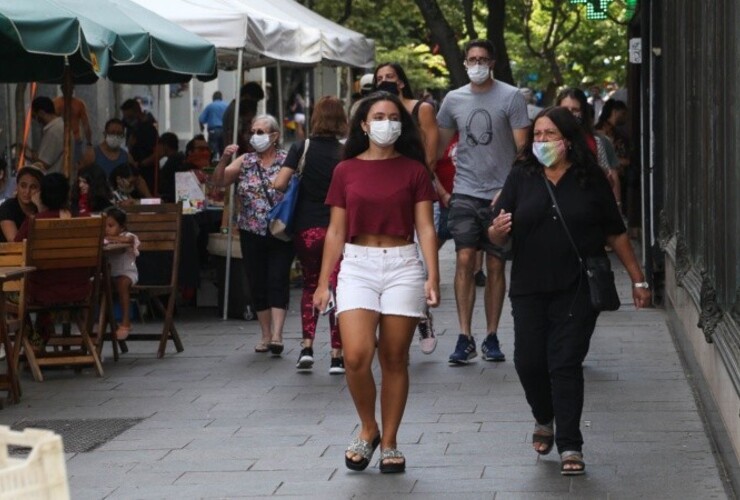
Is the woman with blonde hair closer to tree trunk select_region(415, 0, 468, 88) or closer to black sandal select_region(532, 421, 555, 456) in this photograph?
black sandal select_region(532, 421, 555, 456)

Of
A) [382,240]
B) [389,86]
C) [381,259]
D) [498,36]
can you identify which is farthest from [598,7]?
[381,259]

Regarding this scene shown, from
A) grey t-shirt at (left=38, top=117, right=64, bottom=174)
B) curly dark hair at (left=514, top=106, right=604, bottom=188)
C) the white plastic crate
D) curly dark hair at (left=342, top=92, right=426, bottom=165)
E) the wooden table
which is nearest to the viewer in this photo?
the white plastic crate

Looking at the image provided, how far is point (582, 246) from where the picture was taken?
7426 millimetres

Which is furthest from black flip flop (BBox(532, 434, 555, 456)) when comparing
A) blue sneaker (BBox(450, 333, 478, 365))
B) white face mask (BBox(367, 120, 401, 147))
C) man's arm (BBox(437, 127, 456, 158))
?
man's arm (BBox(437, 127, 456, 158))

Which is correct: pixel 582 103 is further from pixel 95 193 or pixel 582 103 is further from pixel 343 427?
pixel 95 193

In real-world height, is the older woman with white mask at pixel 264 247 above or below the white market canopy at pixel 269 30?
below

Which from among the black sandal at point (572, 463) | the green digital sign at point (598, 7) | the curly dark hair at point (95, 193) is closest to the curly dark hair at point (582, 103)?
the black sandal at point (572, 463)

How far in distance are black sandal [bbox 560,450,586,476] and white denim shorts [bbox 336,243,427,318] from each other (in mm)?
904

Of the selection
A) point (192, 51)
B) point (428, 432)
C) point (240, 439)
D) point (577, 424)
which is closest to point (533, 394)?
point (577, 424)

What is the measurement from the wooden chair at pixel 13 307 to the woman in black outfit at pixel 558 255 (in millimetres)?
3511

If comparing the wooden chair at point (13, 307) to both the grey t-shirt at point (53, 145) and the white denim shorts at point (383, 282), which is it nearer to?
the white denim shorts at point (383, 282)

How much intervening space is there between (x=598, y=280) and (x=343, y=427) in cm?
201

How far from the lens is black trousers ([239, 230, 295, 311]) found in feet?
38.4

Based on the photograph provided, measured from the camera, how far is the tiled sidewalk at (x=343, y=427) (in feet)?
23.9
